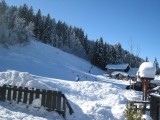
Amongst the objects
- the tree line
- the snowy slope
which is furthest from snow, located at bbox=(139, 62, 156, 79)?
the tree line

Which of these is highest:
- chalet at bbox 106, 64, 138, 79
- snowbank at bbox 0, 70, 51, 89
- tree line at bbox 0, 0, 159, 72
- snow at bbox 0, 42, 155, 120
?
tree line at bbox 0, 0, 159, 72

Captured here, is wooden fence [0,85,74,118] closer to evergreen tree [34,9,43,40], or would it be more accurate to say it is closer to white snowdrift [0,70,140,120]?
white snowdrift [0,70,140,120]

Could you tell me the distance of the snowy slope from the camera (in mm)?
61562

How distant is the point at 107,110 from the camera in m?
14.9

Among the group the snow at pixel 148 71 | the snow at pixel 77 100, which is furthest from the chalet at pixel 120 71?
the snow at pixel 148 71

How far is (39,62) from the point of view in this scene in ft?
240

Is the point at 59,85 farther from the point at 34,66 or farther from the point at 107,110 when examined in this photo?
the point at 34,66

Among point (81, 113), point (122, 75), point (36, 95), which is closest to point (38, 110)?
point (36, 95)

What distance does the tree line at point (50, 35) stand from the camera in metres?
78.9

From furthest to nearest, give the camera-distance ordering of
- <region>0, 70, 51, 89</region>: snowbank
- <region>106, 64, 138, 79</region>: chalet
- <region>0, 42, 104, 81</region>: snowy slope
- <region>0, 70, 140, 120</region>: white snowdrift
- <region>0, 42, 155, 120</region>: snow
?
1. <region>106, 64, 138, 79</region>: chalet
2. <region>0, 42, 104, 81</region>: snowy slope
3. <region>0, 70, 51, 89</region>: snowbank
4. <region>0, 70, 140, 120</region>: white snowdrift
5. <region>0, 42, 155, 120</region>: snow

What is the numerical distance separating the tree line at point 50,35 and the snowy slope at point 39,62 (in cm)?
358

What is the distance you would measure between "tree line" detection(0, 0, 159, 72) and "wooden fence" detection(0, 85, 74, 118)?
5460 centimetres

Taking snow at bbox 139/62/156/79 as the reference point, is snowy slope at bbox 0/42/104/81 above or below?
above

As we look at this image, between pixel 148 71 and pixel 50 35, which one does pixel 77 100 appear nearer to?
pixel 148 71
